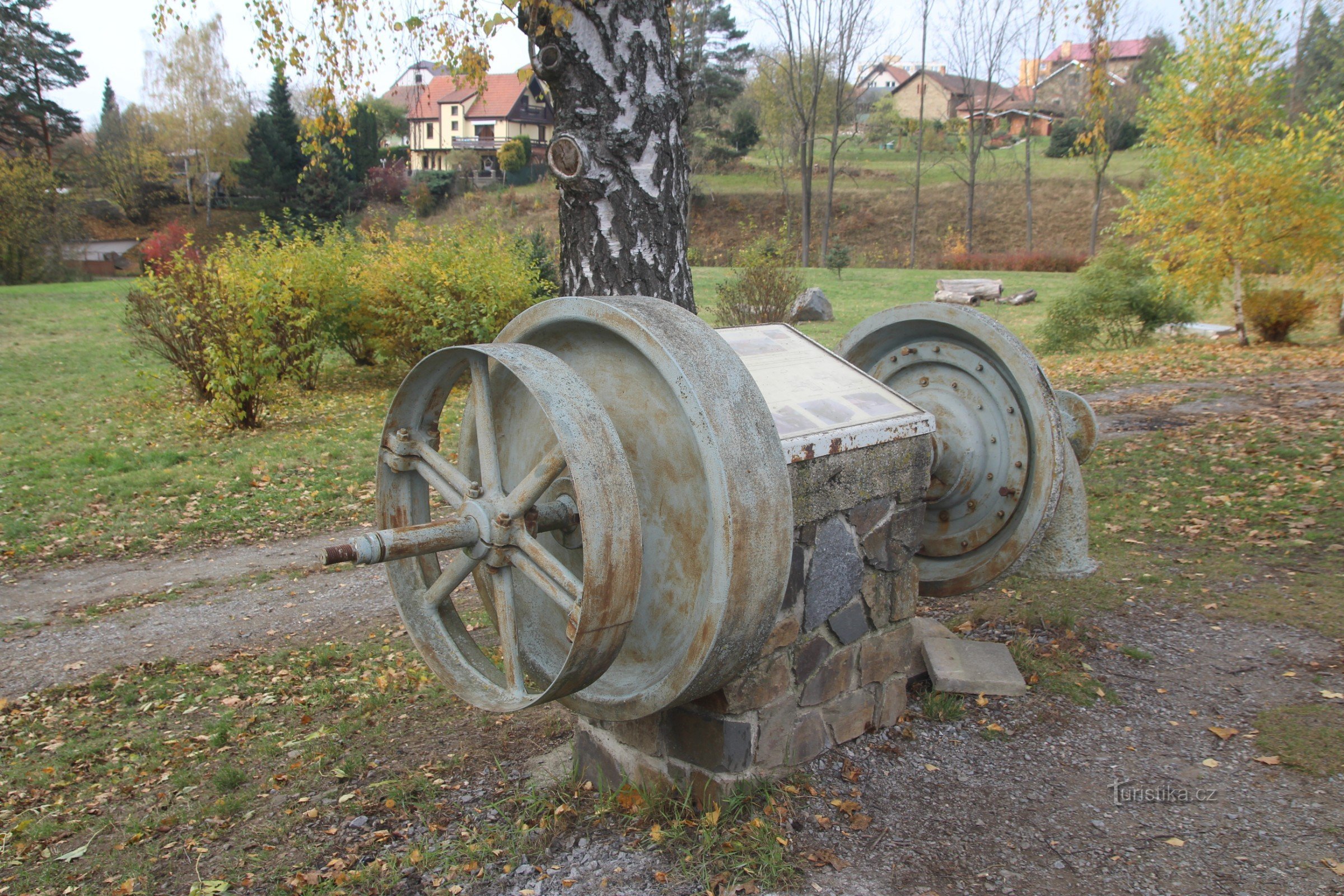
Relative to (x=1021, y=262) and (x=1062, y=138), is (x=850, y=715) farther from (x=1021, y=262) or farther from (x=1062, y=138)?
(x=1062, y=138)

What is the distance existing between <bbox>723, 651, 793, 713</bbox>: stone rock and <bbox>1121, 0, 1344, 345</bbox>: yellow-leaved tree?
46.4 feet

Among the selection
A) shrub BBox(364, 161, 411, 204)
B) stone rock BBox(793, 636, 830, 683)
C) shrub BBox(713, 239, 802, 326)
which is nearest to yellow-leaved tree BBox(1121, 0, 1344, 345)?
shrub BBox(713, 239, 802, 326)

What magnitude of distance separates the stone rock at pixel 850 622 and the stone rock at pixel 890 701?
30 centimetres

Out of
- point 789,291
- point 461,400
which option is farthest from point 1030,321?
point 461,400

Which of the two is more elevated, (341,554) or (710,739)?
(341,554)

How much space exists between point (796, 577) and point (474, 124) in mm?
62080

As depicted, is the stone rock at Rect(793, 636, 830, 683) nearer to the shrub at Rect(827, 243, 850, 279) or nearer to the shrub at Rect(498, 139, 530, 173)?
the shrub at Rect(827, 243, 850, 279)

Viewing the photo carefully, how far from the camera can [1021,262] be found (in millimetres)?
32188

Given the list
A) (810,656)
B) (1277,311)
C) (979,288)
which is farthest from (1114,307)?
(810,656)

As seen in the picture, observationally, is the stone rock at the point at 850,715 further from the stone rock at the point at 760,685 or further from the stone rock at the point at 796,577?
the stone rock at the point at 796,577

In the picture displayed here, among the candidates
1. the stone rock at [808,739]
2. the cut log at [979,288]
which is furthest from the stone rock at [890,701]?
the cut log at [979,288]

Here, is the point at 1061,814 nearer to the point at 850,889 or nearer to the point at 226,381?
the point at 850,889

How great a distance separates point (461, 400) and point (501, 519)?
9.77 metres

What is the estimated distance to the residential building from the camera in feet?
186
